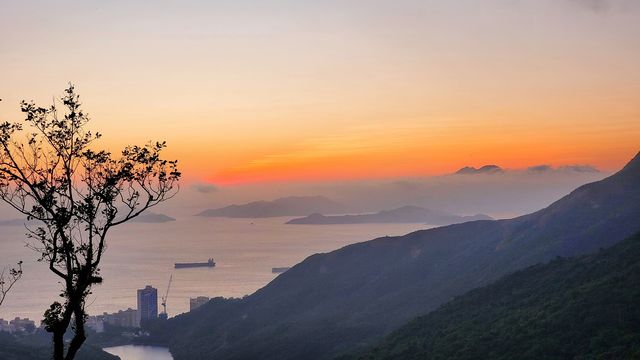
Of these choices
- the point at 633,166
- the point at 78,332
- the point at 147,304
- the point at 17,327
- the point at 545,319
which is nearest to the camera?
the point at 78,332

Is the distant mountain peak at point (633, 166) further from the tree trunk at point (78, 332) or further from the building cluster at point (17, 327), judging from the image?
the building cluster at point (17, 327)

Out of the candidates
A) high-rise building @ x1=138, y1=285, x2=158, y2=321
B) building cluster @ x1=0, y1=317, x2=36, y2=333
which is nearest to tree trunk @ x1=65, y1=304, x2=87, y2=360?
building cluster @ x1=0, y1=317, x2=36, y2=333

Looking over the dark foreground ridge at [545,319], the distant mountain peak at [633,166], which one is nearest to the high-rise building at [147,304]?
the dark foreground ridge at [545,319]

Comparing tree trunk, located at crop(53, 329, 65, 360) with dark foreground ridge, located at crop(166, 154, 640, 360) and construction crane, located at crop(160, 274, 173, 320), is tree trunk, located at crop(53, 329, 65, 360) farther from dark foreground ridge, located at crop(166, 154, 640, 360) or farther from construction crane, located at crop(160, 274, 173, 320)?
construction crane, located at crop(160, 274, 173, 320)

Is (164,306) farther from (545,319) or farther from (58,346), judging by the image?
(58,346)

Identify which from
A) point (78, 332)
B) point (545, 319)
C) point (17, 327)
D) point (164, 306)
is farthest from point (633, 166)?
point (164, 306)
